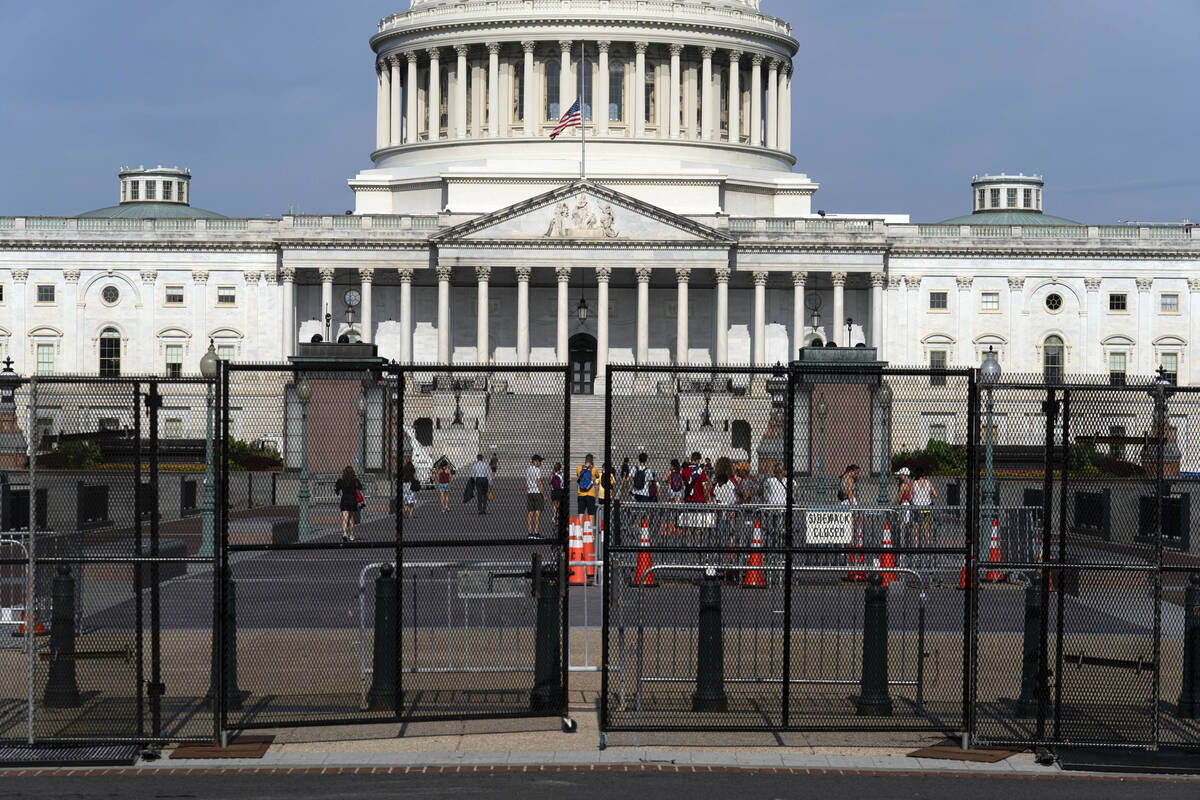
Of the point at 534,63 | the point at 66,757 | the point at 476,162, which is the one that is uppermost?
the point at 534,63

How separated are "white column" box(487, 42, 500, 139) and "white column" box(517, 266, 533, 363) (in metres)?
18.2

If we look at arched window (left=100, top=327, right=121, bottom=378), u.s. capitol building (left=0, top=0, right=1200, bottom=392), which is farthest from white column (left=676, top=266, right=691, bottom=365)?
arched window (left=100, top=327, right=121, bottom=378)

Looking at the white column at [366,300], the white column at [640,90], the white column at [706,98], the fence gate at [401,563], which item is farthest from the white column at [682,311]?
the fence gate at [401,563]

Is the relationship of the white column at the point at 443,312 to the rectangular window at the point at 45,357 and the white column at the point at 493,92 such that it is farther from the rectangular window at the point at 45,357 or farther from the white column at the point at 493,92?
the rectangular window at the point at 45,357

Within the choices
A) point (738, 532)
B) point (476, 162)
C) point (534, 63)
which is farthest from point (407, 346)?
point (738, 532)

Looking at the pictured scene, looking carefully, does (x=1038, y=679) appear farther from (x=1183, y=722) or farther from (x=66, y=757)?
(x=66, y=757)

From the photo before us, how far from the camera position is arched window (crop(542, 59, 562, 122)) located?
112250mm

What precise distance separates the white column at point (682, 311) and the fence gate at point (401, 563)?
227 feet

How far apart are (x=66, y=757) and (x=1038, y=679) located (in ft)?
30.8

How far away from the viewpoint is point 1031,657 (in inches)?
730

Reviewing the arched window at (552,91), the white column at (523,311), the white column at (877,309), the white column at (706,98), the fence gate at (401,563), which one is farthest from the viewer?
the arched window at (552,91)

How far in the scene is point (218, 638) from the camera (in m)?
17.1

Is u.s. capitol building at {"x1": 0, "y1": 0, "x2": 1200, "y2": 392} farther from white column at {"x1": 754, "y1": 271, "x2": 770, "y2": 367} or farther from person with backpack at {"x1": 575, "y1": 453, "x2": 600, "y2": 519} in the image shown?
person with backpack at {"x1": 575, "y1": 453, "x2": 600, "y2": 519}

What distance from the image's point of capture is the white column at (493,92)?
362 ft
